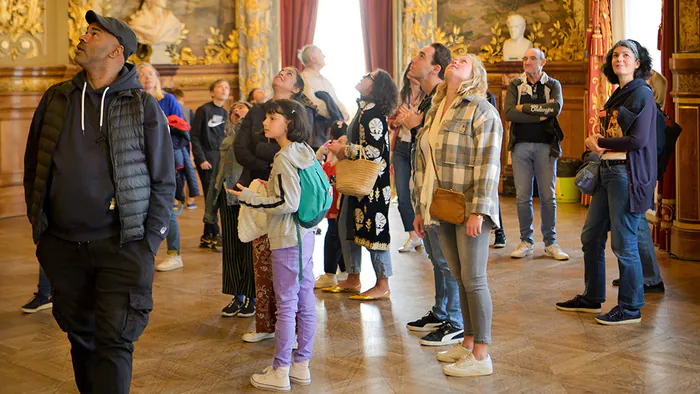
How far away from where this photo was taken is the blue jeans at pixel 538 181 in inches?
Answer: 269

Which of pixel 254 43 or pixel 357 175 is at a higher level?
pixel 254 43

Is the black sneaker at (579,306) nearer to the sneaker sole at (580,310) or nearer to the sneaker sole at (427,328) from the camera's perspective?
the sneaker sole at (580,310)

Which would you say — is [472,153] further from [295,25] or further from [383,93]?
[295,25]

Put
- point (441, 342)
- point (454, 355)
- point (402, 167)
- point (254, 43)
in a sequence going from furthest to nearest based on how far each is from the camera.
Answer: point (254, 43) < point (402, 167) < point (441, 342) < point (454, 355)

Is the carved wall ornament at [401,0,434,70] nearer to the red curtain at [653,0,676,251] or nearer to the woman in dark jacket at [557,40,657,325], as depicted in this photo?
the red curtain at [653,0,676,251]

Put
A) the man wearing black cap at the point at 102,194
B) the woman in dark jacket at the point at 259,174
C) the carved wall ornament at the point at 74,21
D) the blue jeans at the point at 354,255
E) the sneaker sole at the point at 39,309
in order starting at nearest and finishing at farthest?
1. the man wearing black cap at the point at 102,194
2. the woman in dark jacket at the point at 259,174
3. the sneaker sole at the point at 39,309
4. the blue jeans at the point at 354,255
5. the carved wall ornament at the point at 74,21

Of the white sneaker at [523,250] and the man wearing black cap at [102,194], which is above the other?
the man wearing black cap at [102,194]

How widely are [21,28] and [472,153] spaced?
750cm

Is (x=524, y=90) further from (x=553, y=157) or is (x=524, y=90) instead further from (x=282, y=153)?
(x=282, y=153)

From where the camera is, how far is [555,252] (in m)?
6.81

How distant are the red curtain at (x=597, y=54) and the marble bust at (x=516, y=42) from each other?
1.11 m

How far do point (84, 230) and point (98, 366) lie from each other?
501 mm

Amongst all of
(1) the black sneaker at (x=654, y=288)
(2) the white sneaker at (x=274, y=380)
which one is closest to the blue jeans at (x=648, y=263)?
(1) the black sneaker at (x=654, y=288)

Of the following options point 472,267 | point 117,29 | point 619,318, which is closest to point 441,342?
point 472,267
